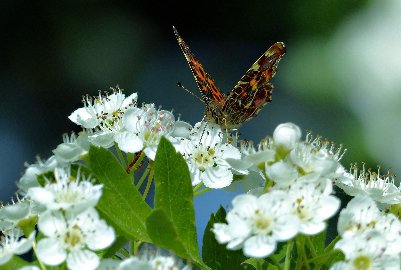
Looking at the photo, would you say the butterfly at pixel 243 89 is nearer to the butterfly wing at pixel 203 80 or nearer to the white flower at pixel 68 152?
the butterfly wing at pixel 203 80

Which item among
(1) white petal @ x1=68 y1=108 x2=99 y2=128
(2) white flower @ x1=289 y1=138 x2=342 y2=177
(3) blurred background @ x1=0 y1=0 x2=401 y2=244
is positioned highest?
(3) blurred background @ x1=0 y1=0 x2=401 y2=244

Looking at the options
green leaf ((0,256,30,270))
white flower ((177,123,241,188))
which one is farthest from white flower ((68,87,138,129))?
green leaf ((0,256,30,270))

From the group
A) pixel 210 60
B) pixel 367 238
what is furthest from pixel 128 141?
pixel 210 60

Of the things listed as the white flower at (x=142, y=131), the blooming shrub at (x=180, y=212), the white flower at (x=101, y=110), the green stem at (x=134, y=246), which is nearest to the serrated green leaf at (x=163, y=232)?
the blooming shrub at (x=180, y=212)

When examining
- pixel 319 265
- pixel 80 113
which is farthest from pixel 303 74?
pixel 319 265

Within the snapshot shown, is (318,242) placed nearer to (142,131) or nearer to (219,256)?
(219,256)

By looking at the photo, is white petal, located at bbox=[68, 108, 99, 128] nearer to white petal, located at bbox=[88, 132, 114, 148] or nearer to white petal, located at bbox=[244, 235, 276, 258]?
white petal, located at bbox=[88, 132, 114, 148]
